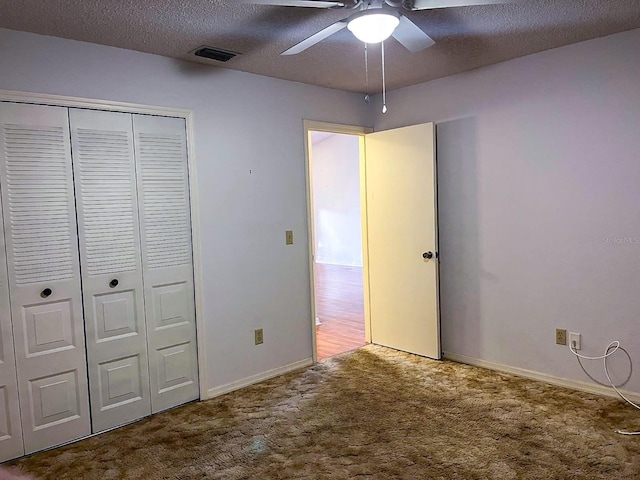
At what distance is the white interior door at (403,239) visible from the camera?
396 centimetres

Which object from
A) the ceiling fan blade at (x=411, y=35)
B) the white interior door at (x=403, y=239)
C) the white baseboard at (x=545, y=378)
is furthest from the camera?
the white interior door at (x=403, y=239)

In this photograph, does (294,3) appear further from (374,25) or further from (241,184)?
(241,184)

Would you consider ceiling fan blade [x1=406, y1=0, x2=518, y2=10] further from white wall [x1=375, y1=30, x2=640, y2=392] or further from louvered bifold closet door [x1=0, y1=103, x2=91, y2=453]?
louvered bifold closet door [x1=0, y1=103, x2=91, y2=453]

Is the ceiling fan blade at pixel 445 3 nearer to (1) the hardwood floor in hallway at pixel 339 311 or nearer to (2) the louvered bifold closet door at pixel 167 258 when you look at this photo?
(2) the louvered bifold closet door at pixel 167 258

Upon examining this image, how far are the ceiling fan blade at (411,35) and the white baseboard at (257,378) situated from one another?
2.55 meters

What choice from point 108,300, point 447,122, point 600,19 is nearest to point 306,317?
point 108,300

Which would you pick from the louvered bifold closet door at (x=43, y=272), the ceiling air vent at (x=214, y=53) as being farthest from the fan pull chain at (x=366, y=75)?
the louvered bifold closet door at (x=43, y=272)

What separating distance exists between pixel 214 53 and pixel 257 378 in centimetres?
233

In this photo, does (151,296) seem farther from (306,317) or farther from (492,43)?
(492,43)

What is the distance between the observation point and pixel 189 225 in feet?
10.8

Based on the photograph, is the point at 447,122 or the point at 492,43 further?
the point at 447,122

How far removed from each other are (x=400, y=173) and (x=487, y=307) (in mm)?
1306

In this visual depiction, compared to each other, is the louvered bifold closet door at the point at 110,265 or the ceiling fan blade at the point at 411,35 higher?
the ceiling fan blade at the point at 411,35

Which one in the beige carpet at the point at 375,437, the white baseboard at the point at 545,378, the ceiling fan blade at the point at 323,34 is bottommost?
the beige carpet at the point at 375,437
